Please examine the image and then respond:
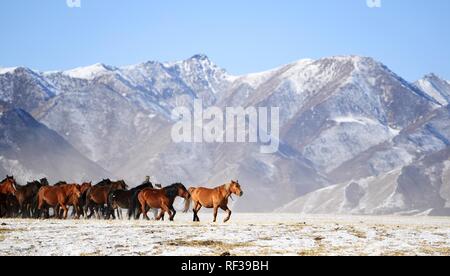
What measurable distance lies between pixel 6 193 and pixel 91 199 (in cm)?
543

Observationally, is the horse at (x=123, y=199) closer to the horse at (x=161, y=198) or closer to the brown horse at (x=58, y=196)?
the horse at (x=161, y=198)

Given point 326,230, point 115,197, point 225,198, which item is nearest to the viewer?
point 326,230

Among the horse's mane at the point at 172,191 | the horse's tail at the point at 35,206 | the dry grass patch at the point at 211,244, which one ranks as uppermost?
the horse's mane at the point at 172,191

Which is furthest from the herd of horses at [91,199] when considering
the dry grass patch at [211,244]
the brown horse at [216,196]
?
the dry grass patch at [211,244]

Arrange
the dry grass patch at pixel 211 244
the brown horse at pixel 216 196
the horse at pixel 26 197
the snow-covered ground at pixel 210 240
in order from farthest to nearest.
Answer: the horse at pixel 26 197 < the brown horse at pixel 216 196 < the dry grass patch at pixel 211 244 < the snow-covered ground at pixel 210 240

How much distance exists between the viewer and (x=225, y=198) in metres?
43.5

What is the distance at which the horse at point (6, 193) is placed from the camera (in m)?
50.2

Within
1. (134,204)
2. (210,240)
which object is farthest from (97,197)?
(210,240)

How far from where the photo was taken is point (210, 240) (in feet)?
109

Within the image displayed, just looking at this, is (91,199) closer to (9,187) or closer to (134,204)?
(134,204)
